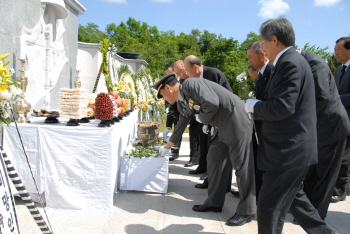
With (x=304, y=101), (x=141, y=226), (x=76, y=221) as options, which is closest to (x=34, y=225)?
(x=76, y=221)

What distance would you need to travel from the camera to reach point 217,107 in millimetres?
2822

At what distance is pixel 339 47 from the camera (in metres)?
3.64

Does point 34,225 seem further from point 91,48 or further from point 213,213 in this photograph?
point 91,48

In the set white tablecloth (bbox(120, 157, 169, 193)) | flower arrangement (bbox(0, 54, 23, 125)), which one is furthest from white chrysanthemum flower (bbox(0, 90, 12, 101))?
white tablecloth (bbox(120, 157, 169, 193))

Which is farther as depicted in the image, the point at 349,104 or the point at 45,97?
the point at 45,97

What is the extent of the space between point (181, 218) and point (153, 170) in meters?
0.80

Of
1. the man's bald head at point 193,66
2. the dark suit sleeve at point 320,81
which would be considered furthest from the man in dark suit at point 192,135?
the dark suit sleeve at point 320,81

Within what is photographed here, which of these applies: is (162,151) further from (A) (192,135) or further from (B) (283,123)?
(B) (283,123)

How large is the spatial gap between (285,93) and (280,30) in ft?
1.43

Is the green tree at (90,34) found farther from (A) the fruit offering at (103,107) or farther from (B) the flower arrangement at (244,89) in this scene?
(A) the fruit offering at (103,107)

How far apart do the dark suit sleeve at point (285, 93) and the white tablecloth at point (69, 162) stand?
1767 millimetres

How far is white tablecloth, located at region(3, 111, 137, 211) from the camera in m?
3.17

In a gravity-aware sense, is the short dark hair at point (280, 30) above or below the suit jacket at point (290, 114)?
above

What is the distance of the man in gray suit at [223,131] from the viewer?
2.83 m
